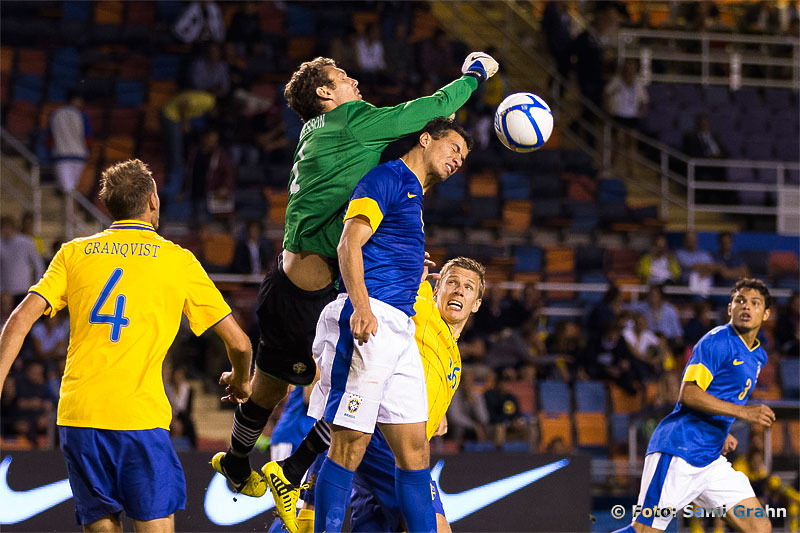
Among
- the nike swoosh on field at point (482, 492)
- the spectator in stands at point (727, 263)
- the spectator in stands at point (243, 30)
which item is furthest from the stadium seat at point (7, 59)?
the nike swoosh on field at point (482, 492)

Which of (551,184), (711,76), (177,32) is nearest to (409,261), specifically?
(551,184)

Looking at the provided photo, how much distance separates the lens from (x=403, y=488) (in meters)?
4.95

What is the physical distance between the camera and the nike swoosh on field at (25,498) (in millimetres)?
7355

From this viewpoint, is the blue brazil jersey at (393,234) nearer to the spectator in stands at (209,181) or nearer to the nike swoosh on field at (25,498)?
the nike swoosh on field at (25,498)

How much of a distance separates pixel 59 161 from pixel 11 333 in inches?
408

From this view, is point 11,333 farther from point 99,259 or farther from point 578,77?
point 578,77

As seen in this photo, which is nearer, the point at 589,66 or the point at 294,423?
the point at 294,423

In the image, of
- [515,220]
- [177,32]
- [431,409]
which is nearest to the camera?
[431,409]

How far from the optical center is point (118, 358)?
439cm

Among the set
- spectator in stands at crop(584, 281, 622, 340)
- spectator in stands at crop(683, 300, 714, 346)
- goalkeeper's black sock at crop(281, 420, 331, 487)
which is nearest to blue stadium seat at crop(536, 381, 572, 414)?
spectator in stands at crop(584, 281, 622, 340)

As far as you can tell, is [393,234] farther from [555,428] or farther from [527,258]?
[527,258]

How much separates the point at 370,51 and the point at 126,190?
12391 mm

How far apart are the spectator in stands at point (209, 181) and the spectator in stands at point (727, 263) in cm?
697

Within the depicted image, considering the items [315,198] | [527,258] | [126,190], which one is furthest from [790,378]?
[126,190]
